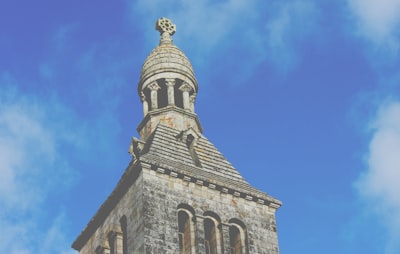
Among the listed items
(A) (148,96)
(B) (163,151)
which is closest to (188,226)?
(B) (163,151)

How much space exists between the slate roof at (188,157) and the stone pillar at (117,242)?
2770mm

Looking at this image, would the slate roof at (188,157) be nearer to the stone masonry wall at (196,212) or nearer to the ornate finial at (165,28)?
the stone masonry wall at (196,212)

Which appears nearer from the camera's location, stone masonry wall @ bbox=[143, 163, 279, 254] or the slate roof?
stone masonry wall @ bbox=[143, 163, 279, 254]

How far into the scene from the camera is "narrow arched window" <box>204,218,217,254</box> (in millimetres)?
31422

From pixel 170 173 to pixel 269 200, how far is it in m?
3.94

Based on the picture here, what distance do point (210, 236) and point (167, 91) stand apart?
7580 millimetres

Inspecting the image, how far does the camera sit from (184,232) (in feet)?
103

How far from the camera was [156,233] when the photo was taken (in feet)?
98.7

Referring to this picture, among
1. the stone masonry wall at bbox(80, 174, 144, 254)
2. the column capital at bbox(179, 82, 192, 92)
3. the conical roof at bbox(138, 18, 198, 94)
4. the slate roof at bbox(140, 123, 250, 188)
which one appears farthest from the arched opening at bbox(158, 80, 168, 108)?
the stone masonry wall at bbox(80, 174, 144, 254)

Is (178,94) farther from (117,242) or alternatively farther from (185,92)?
(117,242)

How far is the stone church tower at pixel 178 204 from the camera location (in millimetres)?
30672

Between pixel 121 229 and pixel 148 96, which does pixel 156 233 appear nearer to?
pixel 121 229

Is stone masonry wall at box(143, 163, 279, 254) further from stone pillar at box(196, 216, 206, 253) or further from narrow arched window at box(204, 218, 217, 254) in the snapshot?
narrow arched window at box(204, 218, 217, 254)

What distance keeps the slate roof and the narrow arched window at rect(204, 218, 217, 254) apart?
1481 millimetres
